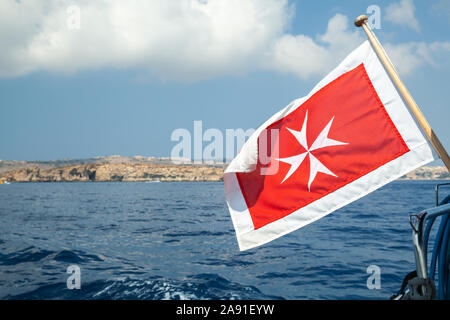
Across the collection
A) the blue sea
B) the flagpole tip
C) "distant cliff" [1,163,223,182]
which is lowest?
the blue sea

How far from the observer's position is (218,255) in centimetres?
1113

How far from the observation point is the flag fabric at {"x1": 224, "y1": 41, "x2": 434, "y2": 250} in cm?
435

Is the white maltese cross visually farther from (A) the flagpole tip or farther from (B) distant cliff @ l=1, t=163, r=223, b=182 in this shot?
(B) distant cliff @ l=1, t=163, r=223, b=182

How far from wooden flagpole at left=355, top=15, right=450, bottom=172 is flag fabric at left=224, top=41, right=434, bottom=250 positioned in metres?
0.43

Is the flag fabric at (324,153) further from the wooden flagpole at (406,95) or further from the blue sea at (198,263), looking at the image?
the blue sea at (198,263)

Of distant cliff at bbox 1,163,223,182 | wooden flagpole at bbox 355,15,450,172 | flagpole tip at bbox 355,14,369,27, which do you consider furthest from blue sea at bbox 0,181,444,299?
distant cliff at bbox 1,163,223,182

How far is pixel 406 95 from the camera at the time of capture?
3865mm

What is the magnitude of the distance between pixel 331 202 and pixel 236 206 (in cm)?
139

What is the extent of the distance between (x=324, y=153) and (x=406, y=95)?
129 centimetres
